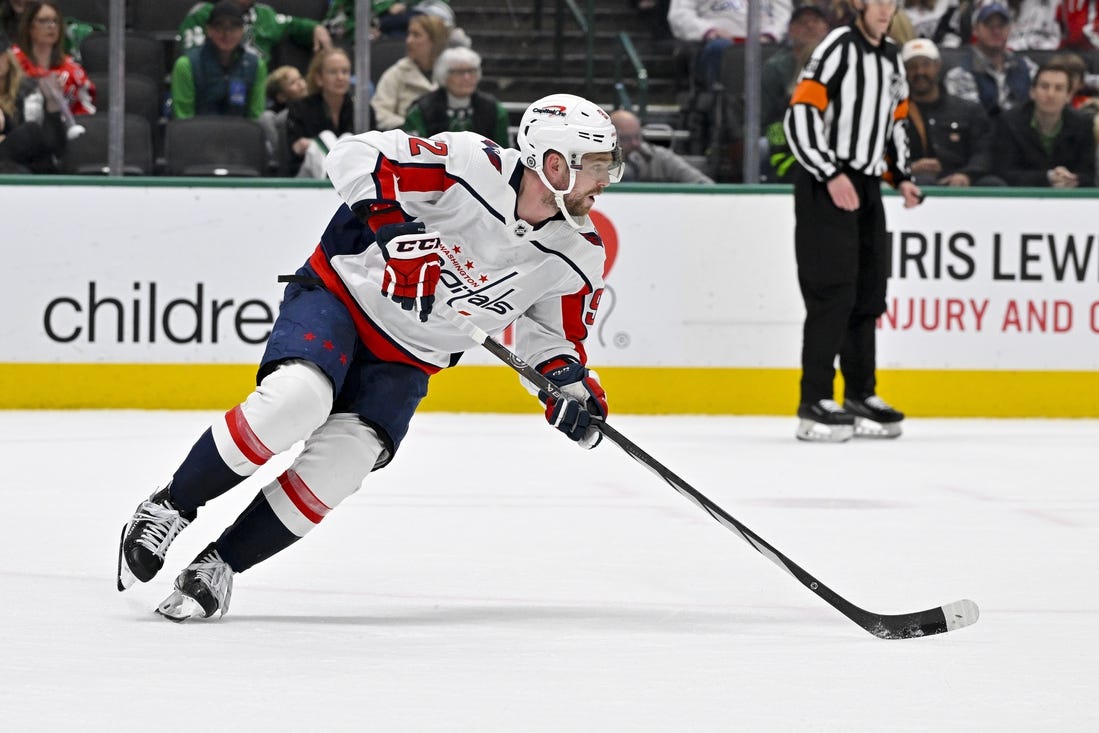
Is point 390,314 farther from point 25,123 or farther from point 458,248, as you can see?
point 25,123

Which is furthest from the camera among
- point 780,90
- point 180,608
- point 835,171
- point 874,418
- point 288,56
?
point 288,56

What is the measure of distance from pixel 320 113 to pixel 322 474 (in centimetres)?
434

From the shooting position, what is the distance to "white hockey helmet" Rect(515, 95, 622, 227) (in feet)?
9.70

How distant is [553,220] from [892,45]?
3400mm

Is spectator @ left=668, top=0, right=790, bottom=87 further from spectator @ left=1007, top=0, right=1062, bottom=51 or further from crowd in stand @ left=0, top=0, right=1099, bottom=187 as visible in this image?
spectator @ left=1007, top=0, right=1062, bottom=51

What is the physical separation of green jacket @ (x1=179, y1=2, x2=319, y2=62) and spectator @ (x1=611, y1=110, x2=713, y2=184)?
1275 mm

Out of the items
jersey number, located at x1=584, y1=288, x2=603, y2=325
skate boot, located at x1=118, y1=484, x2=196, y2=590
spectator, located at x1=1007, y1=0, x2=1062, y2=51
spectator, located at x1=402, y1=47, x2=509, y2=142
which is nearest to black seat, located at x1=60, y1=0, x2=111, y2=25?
spectator, located at x1=402, y1=47, x2=509, y2=142

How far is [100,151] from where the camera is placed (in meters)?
6.91

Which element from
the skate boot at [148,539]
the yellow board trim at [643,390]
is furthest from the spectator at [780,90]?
the skate boot at [148,539]

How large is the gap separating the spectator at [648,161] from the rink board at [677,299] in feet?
0.43

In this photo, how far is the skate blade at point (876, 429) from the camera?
626 centimetres

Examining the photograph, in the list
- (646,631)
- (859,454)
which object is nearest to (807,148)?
(859,454)

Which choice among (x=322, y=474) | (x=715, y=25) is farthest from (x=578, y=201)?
(x=715, y=25)

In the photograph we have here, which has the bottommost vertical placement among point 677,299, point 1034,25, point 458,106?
point 677,299
